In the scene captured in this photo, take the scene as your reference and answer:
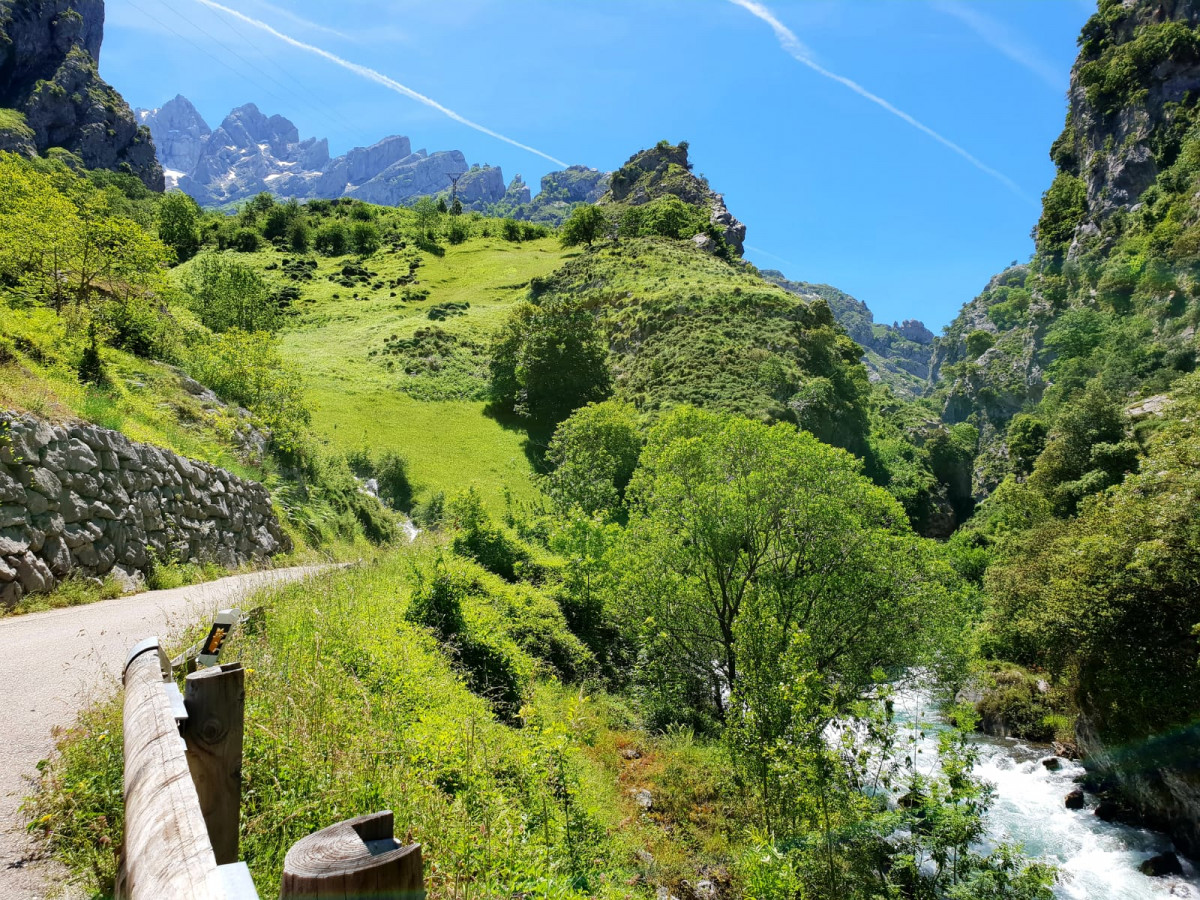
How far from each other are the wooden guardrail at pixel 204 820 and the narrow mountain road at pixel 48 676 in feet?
5.43

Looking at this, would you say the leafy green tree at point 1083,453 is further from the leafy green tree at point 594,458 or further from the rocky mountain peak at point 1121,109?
the rocky mountain peak at point 1121,109

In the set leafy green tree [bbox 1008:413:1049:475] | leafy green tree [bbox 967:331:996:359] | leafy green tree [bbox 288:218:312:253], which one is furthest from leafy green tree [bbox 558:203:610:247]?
leafy green tree [bbox 967:331:996:359]

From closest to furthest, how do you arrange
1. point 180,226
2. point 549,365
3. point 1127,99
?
1. point 549,365
2. point 1127,99
3. point 180,226

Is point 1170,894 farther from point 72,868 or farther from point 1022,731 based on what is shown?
point 72,868

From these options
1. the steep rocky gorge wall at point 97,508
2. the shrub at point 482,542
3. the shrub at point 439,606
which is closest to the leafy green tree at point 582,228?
the shrub at point 482,542

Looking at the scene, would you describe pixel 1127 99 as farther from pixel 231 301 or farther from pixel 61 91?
pixel 61 91

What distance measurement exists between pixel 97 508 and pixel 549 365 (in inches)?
1804

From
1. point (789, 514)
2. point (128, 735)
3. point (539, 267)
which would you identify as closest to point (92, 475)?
point (128, 735)

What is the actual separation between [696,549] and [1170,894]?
14.9 meters

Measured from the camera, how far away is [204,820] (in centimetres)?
229

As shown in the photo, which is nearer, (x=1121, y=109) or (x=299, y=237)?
(x=1121, y=109)

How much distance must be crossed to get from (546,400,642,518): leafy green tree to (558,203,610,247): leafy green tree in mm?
64395

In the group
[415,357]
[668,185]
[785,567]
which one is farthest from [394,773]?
[668,185]

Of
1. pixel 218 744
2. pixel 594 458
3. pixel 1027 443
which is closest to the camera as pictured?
pixel 218 744
